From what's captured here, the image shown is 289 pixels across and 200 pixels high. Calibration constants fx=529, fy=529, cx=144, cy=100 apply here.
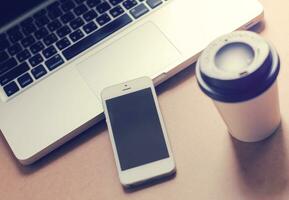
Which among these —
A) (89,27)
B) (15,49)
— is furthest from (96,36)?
(15,49)

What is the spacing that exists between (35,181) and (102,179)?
9 cm

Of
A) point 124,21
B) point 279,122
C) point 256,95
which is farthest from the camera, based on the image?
point 124,21

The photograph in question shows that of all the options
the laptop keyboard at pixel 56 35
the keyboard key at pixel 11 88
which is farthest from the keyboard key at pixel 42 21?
the keyboard key at pixel 11 88

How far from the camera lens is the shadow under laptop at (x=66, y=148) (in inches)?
26.1

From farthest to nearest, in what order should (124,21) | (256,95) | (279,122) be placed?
(124,21) < (279,122) < (256,95)

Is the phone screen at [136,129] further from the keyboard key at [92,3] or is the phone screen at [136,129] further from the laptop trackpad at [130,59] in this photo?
the keyboard key at [92,3]

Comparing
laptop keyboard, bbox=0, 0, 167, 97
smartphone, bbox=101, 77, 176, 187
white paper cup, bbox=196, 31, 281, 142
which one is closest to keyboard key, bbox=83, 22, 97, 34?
laptop keyboard, bbox=0, 0, 167, 97

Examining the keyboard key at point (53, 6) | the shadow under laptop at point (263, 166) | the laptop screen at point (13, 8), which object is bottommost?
the shadow under laptop at point (263, 166)

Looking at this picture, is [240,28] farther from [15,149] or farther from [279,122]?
[15,149]

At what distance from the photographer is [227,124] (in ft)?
1.90

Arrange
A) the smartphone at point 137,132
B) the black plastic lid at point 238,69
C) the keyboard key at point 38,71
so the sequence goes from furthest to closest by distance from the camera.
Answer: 1. the keyboard key at point 38,71
2. the smartphone at point 137,132
3. the black plastic lid at point 238,69

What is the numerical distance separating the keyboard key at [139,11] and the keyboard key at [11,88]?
0.18 metres

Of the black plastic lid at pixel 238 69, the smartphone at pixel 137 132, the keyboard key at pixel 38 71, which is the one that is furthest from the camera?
the keyboard key at pixel 38 71

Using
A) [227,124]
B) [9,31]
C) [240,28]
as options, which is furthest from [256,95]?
[9,31]
